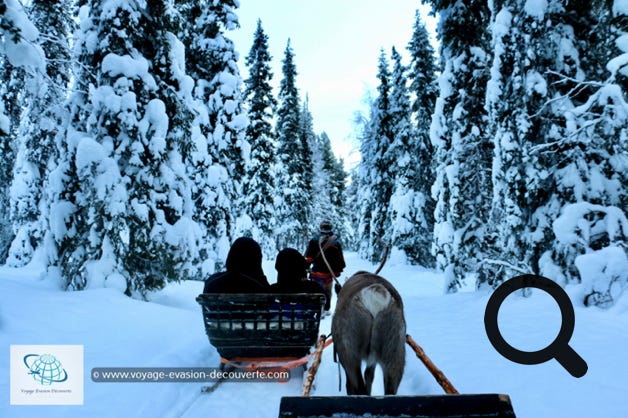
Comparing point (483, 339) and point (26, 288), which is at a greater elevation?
point (26, 288)

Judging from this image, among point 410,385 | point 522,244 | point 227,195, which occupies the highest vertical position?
point 227,195

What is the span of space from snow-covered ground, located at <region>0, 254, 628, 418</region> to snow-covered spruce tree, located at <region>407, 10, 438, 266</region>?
54.4ft

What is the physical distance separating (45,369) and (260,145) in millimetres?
22906

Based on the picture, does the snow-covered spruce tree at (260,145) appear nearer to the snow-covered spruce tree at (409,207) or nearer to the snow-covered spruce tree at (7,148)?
the snow-covered spruce tree at (409,207)

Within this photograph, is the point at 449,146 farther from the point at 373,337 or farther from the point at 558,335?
the point at 558,335

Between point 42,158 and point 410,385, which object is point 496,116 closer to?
point 410,385

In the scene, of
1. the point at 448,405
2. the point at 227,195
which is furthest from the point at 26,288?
the point at 227,195

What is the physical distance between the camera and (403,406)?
2.03m

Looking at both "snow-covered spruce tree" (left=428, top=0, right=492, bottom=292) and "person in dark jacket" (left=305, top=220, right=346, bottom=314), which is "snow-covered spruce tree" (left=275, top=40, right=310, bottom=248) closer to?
"snow-covered spruce tree" (left=428, top=0, right=492, bottom=292)

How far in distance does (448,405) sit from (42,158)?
20000 mm

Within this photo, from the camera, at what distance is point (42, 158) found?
16578 mm

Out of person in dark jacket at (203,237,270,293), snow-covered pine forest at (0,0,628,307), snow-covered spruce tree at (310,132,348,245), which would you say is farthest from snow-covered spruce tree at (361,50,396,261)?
person in dark jacket at (203,237,270,293)

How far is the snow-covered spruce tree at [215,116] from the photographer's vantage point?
15102 mm

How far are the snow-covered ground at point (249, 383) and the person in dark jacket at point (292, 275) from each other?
1289 millimetres
